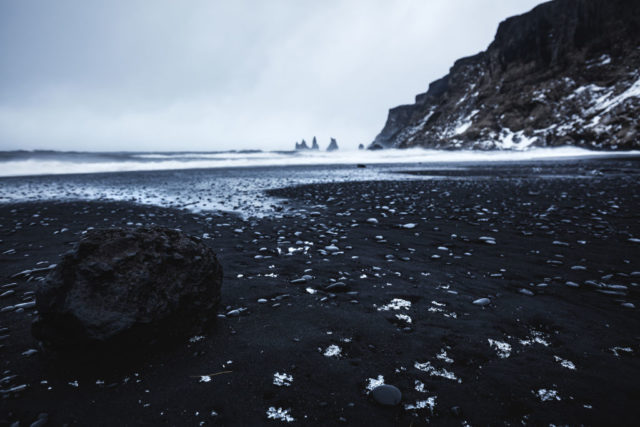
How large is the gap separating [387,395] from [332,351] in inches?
28.9

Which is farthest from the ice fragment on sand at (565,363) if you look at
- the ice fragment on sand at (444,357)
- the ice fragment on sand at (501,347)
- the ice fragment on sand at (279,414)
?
the ice fragment on sand at (279,414)

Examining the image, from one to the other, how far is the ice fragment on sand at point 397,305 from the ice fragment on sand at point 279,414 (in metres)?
1.80

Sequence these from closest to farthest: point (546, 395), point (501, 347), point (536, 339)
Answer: point (546, 395) → point (501, 347) → point (536, 339)

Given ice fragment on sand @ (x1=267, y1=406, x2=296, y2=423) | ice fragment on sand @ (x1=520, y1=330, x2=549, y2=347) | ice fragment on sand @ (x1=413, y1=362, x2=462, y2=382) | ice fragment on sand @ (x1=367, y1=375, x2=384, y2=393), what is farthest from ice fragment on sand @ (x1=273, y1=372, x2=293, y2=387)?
ice fragment on sand @ (x1=520, y1=330, x2=549, y2=347)

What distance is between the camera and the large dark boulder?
261cm

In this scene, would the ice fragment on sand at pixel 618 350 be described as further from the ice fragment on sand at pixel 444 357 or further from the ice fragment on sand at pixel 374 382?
the ice fragment on sand at pixel 374 382

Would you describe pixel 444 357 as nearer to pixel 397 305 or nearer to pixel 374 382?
pixel 374 382

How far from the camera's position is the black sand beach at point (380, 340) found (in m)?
2.23

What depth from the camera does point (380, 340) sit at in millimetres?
3078

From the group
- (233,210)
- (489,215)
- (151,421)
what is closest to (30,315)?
(151,421)

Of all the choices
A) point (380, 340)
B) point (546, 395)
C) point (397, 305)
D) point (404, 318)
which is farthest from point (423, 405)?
point (397, 305)

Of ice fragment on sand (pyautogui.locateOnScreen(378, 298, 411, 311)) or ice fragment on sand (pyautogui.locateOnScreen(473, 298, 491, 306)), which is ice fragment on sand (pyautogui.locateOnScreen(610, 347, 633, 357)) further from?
ice fragment on sand (pyautogui.locateOnScreen(378, 298, 411, 311))

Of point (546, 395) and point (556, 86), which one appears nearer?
point (546, 395)

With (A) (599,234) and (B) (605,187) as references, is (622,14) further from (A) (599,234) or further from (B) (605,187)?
(A) (599,234)
